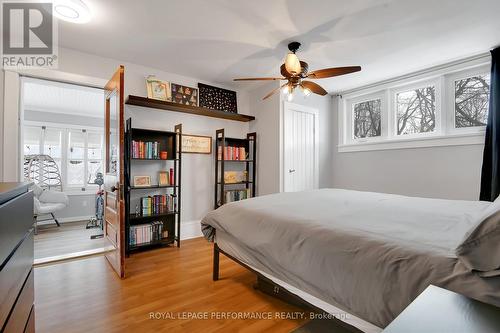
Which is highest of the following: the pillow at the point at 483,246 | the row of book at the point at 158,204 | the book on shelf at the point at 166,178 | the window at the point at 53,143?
the window at the point at 53,143

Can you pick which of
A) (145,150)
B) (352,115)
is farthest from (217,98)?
(352,115)

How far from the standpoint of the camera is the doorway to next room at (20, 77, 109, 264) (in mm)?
3979

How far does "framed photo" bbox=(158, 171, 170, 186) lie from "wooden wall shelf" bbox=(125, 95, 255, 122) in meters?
0.93

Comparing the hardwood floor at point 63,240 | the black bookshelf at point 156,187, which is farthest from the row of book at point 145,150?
the hardwood floor at point 63,240

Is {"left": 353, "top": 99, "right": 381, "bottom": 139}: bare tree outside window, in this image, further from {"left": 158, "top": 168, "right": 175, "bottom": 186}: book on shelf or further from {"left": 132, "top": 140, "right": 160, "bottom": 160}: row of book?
{"left": 132, "top": 140, "right": 160, "bottom": 160}: row of book

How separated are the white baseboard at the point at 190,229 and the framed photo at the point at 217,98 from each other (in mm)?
1838

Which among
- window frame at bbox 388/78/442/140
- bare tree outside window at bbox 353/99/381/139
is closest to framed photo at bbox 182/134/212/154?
bare tree outside window at bbox 353/99/381/139

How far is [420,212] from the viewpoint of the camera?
1657 millimetres

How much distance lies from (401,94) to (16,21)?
475 centimetres

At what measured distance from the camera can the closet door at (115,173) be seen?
89.3 inches

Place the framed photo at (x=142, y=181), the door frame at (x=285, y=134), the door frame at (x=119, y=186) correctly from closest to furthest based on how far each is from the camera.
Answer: the door frame at (x=119, y=186)
the framed photo at (x=142, y=181)
the door frame at (x=285, y=134)

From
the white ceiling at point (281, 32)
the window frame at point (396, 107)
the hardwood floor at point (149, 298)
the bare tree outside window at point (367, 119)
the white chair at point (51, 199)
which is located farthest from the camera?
the white chair at point (51, 199)

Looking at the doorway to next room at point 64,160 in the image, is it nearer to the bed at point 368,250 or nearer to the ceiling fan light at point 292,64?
the bed at point 368,250

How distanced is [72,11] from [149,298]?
2515mm
